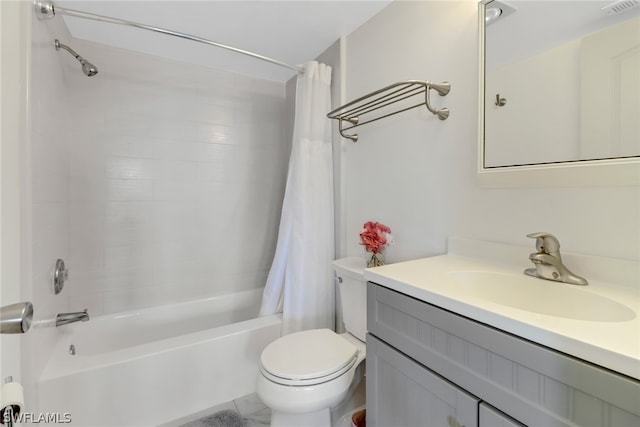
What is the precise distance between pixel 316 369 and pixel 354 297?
0.42m

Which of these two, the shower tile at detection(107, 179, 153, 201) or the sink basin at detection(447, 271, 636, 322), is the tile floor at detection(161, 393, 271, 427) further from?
the shower tile at detection(107, 179, 153, 201)

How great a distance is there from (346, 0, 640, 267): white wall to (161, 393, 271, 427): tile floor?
3.45 ft

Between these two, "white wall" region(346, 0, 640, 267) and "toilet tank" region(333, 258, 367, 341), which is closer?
"white wall" region(346, 0, 640, 267)

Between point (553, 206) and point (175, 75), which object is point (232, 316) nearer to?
point (175, 75)

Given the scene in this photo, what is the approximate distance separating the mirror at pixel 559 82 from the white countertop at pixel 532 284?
340mm

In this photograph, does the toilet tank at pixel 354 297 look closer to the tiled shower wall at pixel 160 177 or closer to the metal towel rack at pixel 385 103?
the metal towel rack at pixel 385 103

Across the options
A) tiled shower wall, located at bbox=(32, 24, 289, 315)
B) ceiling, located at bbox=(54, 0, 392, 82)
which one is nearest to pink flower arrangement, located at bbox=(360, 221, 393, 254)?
ceiling, located at bbox=(54, 0, 392, 82)

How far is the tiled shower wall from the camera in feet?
6.20

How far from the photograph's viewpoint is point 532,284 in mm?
929

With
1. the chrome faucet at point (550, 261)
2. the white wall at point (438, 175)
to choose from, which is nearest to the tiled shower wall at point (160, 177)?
the white wall at point (438, 175)

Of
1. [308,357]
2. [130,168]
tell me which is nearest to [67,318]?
[130,168]

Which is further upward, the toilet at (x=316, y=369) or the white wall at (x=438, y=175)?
the white wall at (x=438, y=175)

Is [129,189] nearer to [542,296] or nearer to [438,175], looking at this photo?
[438,175]

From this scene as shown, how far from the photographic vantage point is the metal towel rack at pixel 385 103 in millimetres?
1279
